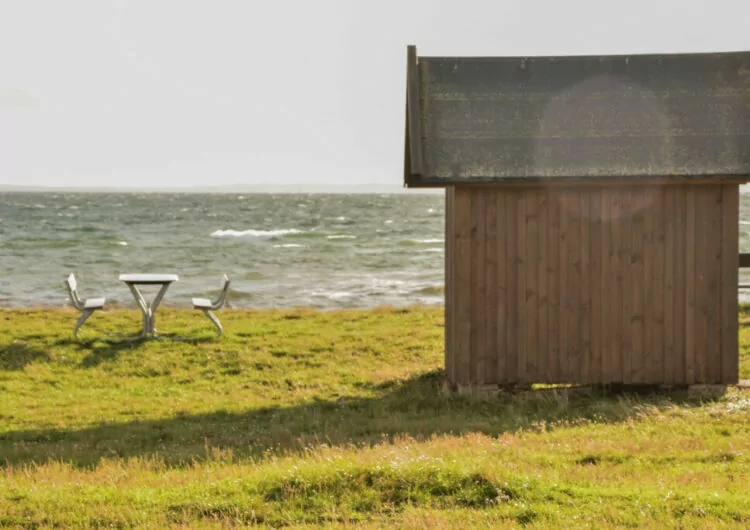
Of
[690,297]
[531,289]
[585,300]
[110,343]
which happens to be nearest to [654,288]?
[690,297]

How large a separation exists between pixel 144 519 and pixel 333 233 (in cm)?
6797

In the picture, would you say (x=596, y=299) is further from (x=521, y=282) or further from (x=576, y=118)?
(x=576, y=118)

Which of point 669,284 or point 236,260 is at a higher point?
point 669,284

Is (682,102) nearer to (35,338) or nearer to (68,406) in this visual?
(68,406)

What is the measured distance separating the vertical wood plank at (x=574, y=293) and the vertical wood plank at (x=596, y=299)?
16 cm

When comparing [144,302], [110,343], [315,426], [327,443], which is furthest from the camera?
[144,302]

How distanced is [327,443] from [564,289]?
4560mm

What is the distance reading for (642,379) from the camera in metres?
12.7

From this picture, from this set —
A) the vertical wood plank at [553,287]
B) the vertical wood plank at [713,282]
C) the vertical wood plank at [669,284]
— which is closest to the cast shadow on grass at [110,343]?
the vertical wood plank at [553,287]

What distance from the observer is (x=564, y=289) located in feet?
41.7

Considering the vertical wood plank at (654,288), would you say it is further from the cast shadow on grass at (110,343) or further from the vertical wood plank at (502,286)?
the cast shadow on grass at (110,343)

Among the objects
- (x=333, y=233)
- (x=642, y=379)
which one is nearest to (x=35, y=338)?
(x=642, y=379)

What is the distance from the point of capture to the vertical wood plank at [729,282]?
41.6 feet

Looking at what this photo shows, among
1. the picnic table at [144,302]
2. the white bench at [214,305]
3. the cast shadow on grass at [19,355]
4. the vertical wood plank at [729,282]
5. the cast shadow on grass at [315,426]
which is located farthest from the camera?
the white bench at [214,305]
